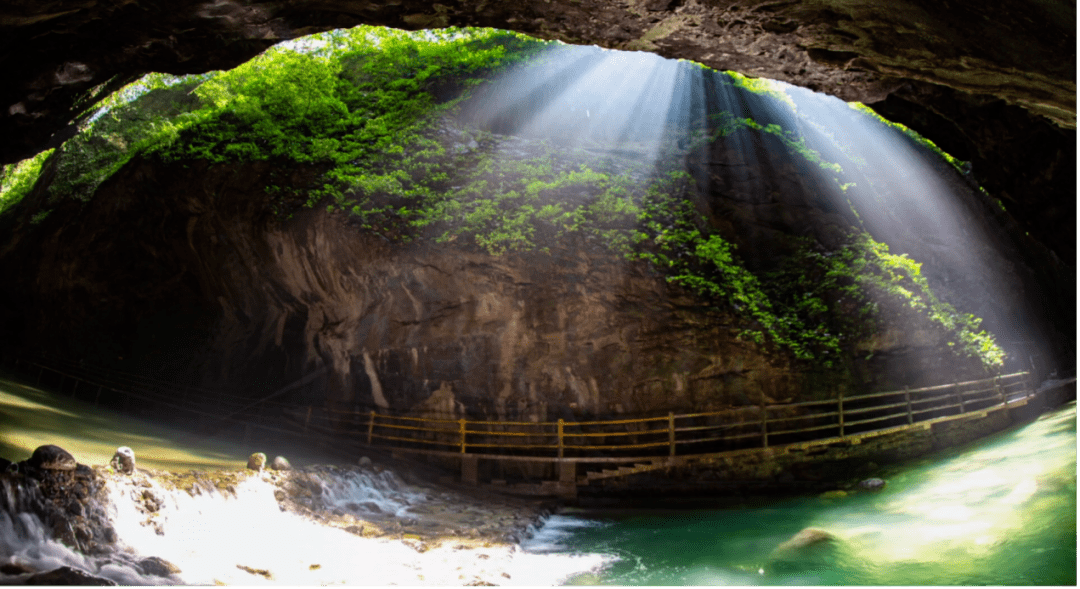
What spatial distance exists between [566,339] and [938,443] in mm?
8080

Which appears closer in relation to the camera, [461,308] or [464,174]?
[461,308]

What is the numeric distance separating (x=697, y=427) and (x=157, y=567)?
9.40 metres

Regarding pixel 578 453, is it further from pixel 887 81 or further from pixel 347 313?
pixel 887 81

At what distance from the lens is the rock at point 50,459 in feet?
19.3

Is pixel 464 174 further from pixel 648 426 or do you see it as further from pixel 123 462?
pixel 123 462

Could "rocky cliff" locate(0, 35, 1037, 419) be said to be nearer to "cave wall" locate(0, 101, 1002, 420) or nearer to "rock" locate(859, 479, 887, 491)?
"cave wall" locate(0, 101, 1002, 420)

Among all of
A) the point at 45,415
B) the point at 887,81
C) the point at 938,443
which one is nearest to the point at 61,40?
the point at 45,415

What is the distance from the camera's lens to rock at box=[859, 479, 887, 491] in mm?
10805

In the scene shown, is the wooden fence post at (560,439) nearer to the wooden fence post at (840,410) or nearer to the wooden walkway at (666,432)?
the wooden walkway at (666,432)

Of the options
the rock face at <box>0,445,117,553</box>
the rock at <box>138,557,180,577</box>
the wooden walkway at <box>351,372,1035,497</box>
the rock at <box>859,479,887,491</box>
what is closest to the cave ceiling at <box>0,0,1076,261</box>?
the rock face at <box>0,445,117,553</box>

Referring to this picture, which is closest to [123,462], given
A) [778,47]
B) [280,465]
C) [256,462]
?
[256,462]

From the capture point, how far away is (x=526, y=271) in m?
13.3

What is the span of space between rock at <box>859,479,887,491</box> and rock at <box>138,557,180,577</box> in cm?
1091

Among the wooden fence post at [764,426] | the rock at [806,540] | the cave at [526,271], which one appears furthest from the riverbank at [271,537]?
the wooden fence post at [764,426]
